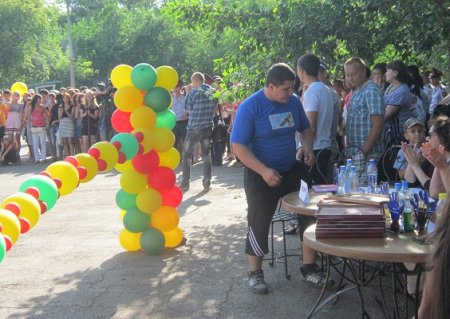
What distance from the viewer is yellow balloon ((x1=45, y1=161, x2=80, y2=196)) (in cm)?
455

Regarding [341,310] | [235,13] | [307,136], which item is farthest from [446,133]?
[235,13]

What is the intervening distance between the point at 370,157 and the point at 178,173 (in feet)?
21.3

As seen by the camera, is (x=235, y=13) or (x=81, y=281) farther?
(x=235, y=13)

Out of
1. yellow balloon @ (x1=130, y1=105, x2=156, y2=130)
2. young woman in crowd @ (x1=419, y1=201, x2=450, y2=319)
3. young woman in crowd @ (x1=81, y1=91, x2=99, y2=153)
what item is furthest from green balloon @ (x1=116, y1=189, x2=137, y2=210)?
young woman in crowd @ (x1=81, y1=91, x2=99, y2=153)

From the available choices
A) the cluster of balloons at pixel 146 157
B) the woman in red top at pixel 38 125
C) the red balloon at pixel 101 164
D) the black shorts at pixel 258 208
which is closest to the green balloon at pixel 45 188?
the red balloon at pixel 101 164

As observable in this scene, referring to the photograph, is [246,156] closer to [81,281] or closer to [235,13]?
[81,281]

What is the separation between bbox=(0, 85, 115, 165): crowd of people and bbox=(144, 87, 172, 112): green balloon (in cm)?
840

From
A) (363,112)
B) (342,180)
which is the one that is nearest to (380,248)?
(342,180)

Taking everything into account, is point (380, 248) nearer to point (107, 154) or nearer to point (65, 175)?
point (65, 175)

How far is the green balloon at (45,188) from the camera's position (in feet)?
13.7

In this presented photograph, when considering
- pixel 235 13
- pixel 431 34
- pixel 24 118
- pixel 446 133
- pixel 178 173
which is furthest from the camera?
pixel 24 118

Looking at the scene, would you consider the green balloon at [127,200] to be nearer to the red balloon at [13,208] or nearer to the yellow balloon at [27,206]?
the yellow balloon at [27,206]

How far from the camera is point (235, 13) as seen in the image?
24.7 feet

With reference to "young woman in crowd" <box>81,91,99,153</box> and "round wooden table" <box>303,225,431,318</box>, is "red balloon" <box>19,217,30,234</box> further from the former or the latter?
"young woman in crowd" <box>81,91,99,153</box>
